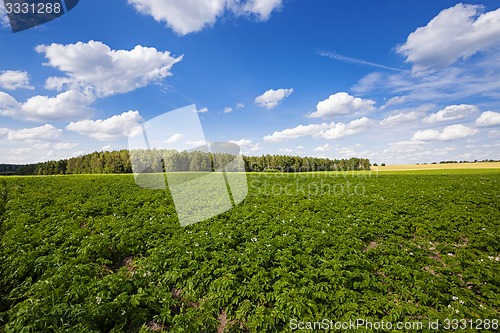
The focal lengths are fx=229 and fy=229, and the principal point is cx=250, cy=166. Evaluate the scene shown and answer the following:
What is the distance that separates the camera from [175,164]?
91.7m

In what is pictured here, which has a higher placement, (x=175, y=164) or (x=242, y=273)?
(x=175, y=164)

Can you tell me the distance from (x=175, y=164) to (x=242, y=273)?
8986cm

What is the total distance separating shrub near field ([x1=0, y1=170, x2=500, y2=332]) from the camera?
17.4 ft

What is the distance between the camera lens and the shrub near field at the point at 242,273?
530 centimetres

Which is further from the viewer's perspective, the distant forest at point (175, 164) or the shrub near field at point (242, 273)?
the distant forest at point (175, 164)

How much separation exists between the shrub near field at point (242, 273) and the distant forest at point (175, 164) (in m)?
66.3

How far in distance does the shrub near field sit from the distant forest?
6626 centimetres

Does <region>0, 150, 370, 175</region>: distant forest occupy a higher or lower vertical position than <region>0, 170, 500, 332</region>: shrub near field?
higher

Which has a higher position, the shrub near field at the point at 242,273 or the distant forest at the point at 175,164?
the distant forest at the point at 175,164

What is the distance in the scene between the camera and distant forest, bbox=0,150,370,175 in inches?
3426

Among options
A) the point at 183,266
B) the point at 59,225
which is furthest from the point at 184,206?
the point at 183,266

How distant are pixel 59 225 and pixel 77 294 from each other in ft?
26.3

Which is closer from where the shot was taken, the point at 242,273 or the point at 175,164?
the point at 242,273

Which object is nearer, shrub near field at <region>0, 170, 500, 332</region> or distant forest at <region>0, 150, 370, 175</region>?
shrub near field at <region>0, 170, 500, 332</region>
